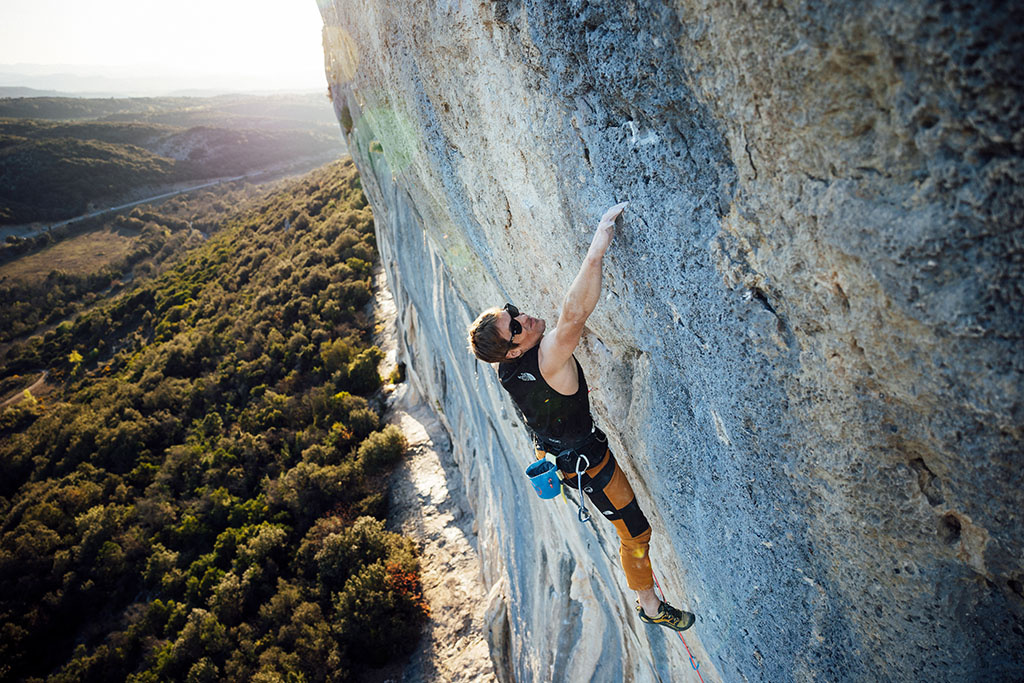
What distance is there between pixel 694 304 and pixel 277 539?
49.7 ft

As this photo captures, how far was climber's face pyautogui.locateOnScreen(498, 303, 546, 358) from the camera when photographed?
2957 millimetres

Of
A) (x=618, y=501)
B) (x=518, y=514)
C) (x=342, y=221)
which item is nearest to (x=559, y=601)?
(x=518, y=514)

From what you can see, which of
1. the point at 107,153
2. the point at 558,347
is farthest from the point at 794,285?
the point at 107,153

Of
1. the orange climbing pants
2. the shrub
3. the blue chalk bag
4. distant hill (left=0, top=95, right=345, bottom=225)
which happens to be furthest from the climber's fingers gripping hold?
distant hill (left=0, top=95, right=345, bottom=225)

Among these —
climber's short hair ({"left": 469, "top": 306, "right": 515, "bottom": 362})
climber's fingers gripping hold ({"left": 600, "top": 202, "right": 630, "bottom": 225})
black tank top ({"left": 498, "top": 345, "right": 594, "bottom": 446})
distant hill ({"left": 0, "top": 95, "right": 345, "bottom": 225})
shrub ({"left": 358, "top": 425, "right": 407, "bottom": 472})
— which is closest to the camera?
climber's fingers gripping hold ({"left": 600, "top": 202, "right": 630, "bottom": 225})

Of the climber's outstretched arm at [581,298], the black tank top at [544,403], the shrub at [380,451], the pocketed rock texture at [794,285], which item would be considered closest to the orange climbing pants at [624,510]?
the pocketed rock texture at [794,285]

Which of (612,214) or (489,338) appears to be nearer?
(612,214)

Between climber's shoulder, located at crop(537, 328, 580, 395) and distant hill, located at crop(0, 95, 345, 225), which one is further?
distant hill, located at crop(0, 95, 345, 225)

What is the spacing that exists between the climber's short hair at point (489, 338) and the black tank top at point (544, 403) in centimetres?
15

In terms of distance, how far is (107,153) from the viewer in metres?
55.8

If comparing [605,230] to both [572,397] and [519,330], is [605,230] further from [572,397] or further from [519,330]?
[572,397]

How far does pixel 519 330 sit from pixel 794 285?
5.06 ft

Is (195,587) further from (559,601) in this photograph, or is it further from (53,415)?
(53,415)

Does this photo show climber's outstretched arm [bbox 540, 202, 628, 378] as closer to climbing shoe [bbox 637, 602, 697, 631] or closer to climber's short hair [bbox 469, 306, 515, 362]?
climber's short hair [bbox 469, 306, 515, 362]
